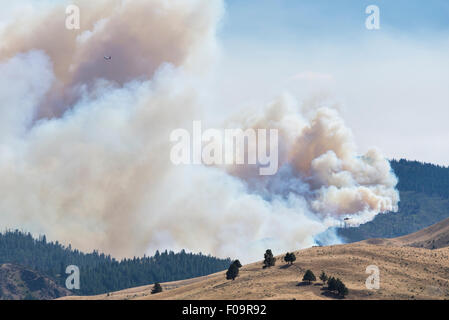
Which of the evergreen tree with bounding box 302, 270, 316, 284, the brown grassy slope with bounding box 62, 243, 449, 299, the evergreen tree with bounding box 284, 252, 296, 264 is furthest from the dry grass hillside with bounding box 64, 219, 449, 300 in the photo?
the evergreen tree with bounding box 284, 252, 296, 264

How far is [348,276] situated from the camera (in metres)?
143

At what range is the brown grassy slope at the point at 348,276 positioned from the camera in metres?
133

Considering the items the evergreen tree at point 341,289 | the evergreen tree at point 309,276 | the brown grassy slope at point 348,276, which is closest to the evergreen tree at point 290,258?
the brown grassy slope at point 348,276

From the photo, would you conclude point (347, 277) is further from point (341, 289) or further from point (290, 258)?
point (290, 258)

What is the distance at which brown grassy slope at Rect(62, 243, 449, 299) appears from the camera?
5226 inches

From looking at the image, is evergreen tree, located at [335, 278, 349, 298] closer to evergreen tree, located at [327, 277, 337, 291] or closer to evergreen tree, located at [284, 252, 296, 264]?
evergreen tree, located at [327, 277, 337, 291]

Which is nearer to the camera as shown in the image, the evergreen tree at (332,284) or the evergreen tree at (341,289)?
the evergreen tree at (341,289)

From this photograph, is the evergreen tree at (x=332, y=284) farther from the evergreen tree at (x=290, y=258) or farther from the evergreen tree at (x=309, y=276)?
the evergreen tree at (x=290, y=258)

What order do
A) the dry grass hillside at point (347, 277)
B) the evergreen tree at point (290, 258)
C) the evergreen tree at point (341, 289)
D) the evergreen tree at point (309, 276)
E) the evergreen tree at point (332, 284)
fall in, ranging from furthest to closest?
the evergreen tree at point (290, 258), the evergreen tree at point (309, 276), the dry grass hillside at point (347, 277), the evergreen tree at point (332, 284), the evergreen tree at point (341, 289)

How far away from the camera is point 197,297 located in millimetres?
141250

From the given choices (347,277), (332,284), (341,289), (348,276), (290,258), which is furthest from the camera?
(290,258)

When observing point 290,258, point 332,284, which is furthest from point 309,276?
point 290,258
